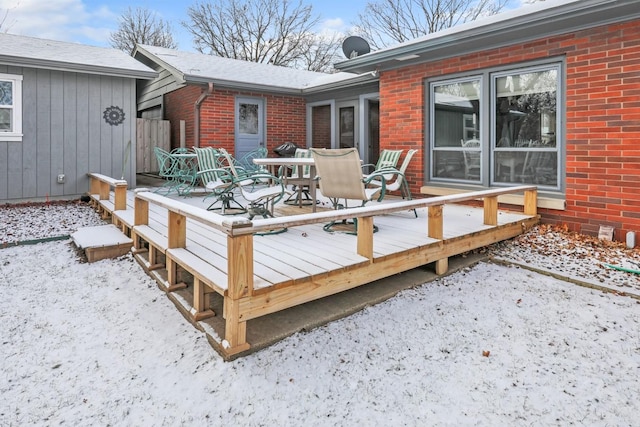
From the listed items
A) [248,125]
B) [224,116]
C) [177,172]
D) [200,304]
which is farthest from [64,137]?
[200,304]

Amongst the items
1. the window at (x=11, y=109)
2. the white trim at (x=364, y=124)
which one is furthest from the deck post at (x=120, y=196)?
the white trim at (x=364, y=124)

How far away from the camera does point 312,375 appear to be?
2254mm

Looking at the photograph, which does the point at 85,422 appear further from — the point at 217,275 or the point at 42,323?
the point at 42,323

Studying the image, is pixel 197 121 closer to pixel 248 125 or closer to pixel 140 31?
pixel 248 125

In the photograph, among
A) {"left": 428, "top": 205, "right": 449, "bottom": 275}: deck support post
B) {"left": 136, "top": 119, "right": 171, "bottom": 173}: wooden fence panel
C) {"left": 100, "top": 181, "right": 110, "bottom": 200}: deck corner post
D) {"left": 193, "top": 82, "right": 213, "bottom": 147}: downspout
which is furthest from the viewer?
{"left": 136, "top": 119, "right": 171, "bottom": 173}: wooden fence panel

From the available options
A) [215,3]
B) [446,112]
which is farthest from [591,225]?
[215,3]

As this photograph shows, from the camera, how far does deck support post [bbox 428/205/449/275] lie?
11.6 feet

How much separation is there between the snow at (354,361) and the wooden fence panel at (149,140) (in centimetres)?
603

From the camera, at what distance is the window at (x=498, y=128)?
15.9 ft

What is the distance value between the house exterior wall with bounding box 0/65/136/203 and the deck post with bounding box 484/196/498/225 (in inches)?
237

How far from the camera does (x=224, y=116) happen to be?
8.73 m

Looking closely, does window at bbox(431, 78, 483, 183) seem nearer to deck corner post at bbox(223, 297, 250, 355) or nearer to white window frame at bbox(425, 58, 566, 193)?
white window frame at bbox(425, 58, 566, 193)

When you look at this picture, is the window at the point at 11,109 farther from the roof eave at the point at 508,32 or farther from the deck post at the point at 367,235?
the deck post at the point at 367,235

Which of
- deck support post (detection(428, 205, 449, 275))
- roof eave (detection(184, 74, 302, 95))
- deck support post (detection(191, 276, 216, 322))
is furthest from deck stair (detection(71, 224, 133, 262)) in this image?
roof eave (detection(184, 74, 302, 95))
